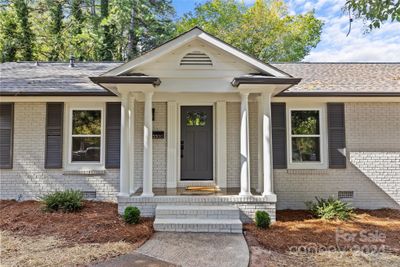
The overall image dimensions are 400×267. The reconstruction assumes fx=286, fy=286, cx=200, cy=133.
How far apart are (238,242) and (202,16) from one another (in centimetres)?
2134

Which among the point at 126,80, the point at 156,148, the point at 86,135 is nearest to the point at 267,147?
the point at 156,148

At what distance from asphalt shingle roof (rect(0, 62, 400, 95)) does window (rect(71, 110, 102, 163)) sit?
2.33 feet

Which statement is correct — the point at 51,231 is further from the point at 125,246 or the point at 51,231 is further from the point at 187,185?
the point at 187,185

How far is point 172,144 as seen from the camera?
7.73 meters

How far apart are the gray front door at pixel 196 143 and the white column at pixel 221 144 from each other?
31cm

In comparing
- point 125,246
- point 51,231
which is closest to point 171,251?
point 125,246

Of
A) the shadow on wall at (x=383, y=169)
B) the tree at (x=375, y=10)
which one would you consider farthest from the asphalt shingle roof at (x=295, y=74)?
the tree at (x=375, y=10)

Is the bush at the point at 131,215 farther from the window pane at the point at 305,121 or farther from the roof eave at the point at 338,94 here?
the window pane at the point at 305,121

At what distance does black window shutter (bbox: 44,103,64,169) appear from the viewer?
751 centimetres

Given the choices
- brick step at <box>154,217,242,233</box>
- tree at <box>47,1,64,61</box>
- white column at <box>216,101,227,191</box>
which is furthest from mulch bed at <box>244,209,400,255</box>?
tree at <box>47,1,64,61</box>

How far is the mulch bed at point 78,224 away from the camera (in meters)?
5.04

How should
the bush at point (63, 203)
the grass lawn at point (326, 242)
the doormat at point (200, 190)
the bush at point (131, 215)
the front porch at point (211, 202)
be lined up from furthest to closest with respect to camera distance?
the doormat at point (200, 190) < the bush at point (63, 203) < the front porch at point (211, 202) < the bush at point (131, 215) < the grass lawn at point (326, 242)

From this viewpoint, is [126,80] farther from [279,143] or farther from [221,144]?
[279,143]

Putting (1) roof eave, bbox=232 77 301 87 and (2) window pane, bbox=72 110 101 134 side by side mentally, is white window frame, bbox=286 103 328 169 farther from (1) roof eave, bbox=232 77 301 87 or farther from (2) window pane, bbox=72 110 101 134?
(2) window pane, bbox=72 110 101 134
